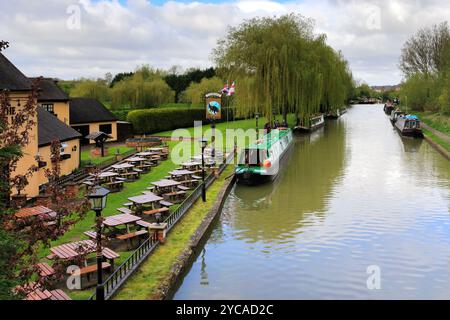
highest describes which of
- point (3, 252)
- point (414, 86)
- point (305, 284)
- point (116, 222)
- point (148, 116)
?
point (414, 86)

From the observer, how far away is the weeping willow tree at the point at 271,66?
41969 mm

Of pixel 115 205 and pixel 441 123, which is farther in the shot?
pixel 441 123

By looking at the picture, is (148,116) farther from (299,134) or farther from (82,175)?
(82,175)

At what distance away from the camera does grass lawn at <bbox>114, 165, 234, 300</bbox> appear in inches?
377

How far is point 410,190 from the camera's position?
68.0 ft

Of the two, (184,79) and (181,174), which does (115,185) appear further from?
(184,79)

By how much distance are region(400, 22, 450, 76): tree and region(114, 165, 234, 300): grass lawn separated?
6133 centimetres

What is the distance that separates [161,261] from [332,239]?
5676 mm

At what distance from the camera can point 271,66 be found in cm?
4184

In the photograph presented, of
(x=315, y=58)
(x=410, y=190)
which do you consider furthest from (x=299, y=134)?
(x=410, y=190)

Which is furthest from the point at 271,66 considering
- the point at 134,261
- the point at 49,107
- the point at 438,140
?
the point at 134,261

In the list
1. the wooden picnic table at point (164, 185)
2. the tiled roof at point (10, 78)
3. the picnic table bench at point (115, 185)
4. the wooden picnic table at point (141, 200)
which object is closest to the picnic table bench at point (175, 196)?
the wooden picnic table at point (164, 185)

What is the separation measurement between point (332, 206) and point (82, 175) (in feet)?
39.5

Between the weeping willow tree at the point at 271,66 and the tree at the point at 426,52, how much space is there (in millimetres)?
31967
